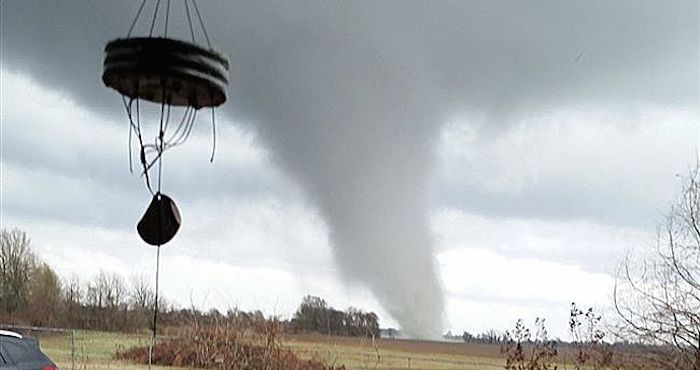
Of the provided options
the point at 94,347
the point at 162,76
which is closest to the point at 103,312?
the point at 94,347

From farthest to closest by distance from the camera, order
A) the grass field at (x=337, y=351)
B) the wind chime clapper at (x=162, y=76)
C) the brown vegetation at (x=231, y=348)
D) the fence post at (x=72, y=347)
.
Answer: the brown vegetation at (x=231, y=348) < the fence post at (x=72, y=347) < the grass field at (x=337, y=351) < the wind chime clapper at (x=162, y=76)

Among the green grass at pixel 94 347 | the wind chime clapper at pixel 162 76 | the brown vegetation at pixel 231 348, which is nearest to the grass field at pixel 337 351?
the green grass at pixel 94 347

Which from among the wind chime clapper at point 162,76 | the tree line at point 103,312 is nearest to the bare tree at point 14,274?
the tree line at point 103,312

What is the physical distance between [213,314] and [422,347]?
161 inches

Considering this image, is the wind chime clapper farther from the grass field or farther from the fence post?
the fence post

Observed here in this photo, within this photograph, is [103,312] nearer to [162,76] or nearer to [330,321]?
[330,321]

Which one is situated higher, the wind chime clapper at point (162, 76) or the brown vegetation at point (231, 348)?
the wind chime clapper at point (162, 76)

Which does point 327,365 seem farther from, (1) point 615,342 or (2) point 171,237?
(2) point 171,237

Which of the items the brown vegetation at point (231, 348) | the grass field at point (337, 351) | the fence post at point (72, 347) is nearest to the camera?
the grass field at point (337, 351)

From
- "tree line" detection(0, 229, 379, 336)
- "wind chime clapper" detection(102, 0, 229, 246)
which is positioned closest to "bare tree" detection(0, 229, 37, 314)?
"tree line" detection(0, 229, 379, 336)

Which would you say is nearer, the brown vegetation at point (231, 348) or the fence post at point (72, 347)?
the fence post at point (72, 347)

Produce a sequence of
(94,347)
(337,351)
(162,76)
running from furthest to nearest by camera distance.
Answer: (94,347) < (337,351) < (162,76)

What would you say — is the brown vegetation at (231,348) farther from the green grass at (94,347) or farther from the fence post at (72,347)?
the fence post at (72,347)

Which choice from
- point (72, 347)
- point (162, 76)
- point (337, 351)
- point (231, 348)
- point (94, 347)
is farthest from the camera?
point (94, 347)
